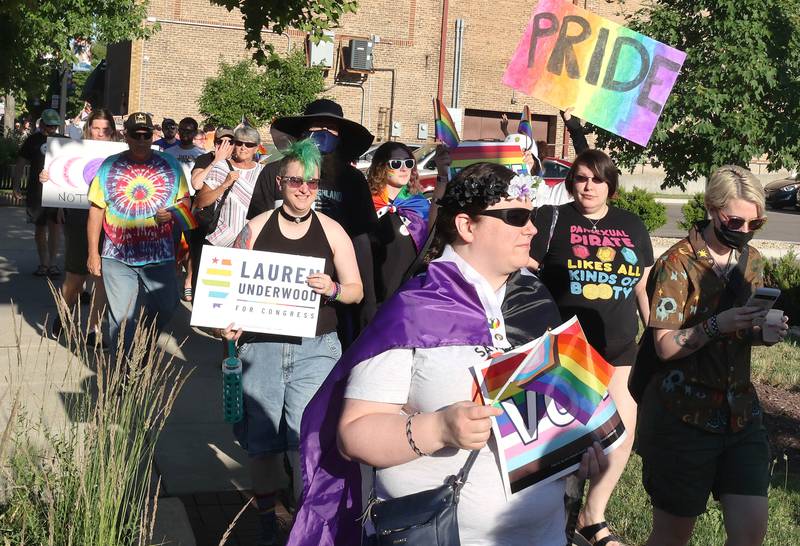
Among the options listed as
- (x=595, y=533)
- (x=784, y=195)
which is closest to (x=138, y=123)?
(x=595, y=533)

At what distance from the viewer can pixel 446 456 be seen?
2926 mm

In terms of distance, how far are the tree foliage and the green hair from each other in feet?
19.2

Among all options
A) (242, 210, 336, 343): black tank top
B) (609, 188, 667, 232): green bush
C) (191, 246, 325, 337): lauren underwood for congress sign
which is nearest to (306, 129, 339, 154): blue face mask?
(242, 210, 336, 343): black tank top

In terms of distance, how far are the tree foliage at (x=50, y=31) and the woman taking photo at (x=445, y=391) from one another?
26.5ft

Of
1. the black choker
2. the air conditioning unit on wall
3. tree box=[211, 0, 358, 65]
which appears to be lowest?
the black choker

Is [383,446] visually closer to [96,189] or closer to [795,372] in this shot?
[96,189]

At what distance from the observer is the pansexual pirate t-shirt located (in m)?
5.26

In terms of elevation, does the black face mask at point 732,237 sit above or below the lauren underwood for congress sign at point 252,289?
above

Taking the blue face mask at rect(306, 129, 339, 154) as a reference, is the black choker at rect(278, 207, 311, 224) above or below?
below

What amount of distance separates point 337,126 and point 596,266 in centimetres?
181

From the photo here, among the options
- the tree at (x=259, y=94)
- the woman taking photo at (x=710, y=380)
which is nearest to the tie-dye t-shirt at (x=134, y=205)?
the woman taking photo at (x=710, y=380)

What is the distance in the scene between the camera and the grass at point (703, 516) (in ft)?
17.6

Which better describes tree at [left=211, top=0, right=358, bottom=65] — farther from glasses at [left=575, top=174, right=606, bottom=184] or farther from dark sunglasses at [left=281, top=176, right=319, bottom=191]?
glasses at [left=575, top=174, right=606, bottom=184]

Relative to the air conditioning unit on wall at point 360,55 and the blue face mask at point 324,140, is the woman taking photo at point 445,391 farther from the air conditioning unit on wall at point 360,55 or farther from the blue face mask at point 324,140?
the air conditioning unit on wall at point 360,55
